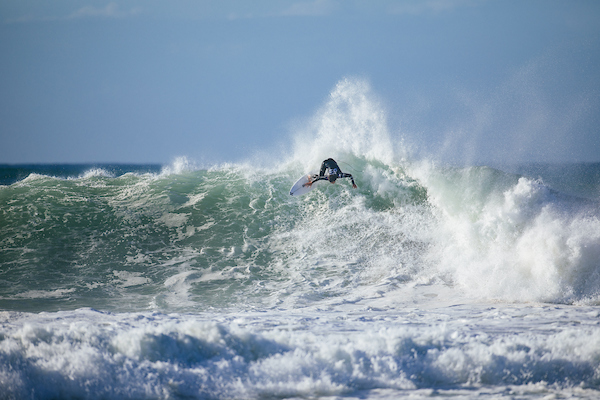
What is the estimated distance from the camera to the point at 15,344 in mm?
4660

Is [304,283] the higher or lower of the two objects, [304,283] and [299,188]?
the lower

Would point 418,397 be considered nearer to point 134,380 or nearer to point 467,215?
point 134,380

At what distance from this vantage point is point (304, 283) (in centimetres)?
834

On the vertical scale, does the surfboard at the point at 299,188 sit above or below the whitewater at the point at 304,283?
above

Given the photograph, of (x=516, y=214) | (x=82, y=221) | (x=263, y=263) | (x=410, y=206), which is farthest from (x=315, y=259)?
(x=82, y=221)

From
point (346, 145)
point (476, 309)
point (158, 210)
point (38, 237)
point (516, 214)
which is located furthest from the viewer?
point (346, 145)

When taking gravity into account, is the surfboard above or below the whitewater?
above

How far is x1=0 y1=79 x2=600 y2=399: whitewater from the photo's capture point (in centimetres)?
446

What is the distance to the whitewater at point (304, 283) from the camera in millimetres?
4457

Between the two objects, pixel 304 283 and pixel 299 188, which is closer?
pixel 304 283

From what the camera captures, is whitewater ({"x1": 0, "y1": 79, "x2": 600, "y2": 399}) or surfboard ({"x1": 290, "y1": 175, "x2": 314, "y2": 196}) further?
surfboard ({"x1": 290, "y1": 175, "x2": 314, "y2": 196})

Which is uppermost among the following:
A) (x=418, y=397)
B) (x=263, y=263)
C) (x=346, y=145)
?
(x=346, y=145)

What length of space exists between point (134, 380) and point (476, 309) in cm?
527

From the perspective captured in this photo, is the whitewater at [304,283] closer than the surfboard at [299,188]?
Yes
